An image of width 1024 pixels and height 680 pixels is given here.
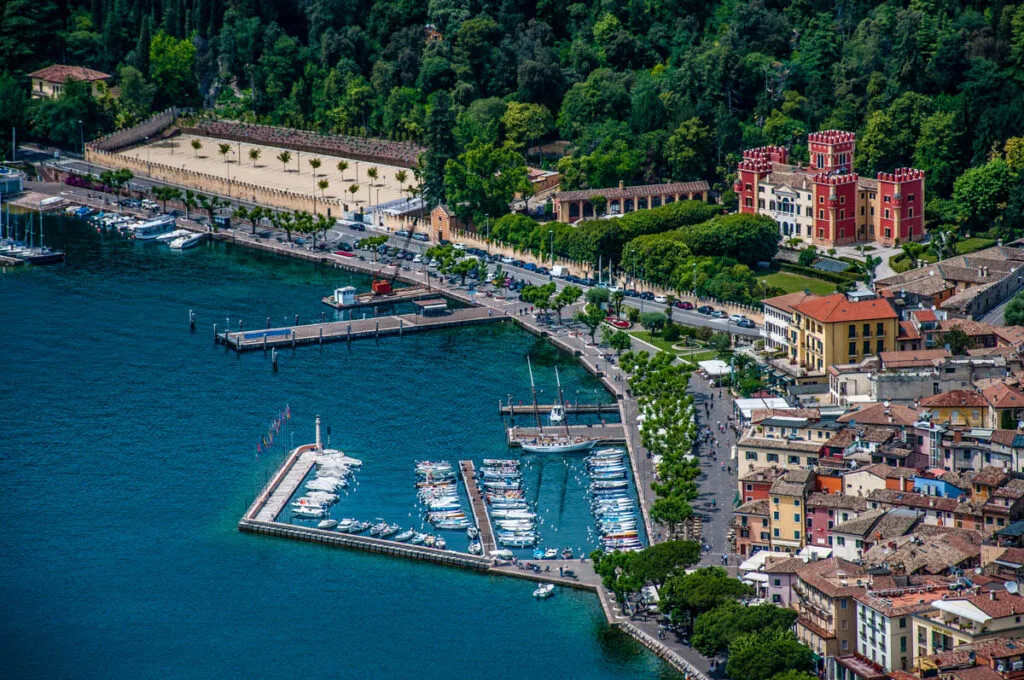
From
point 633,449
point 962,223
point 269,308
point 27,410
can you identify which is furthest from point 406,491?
point 962,223

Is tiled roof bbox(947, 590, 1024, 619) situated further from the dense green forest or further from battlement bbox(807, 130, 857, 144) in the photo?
battlement bbox(807, 130, 857, 144)

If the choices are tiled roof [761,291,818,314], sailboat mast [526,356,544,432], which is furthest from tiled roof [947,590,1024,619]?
tiled roof [761,291,818,314]

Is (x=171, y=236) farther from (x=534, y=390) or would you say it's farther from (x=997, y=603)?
(x=997, y=603)

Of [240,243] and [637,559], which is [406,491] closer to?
[637,559]

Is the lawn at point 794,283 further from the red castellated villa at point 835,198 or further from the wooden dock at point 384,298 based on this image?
the wooden dock at point 384,298

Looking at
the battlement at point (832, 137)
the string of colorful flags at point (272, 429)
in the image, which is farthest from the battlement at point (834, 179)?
the string of colorful flags at point (272, 429)

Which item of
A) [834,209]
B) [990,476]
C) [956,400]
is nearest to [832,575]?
[990,476]

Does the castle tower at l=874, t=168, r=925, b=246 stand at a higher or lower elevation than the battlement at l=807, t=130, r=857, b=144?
lower
